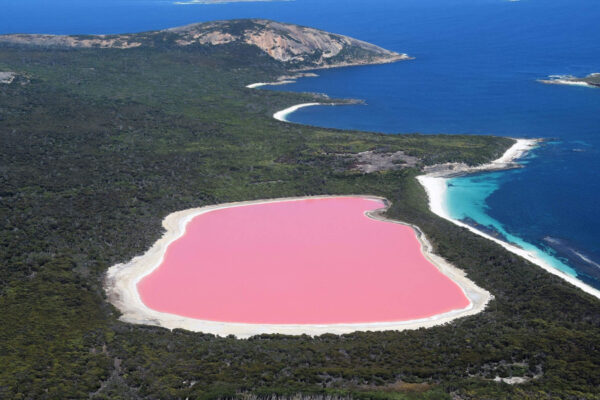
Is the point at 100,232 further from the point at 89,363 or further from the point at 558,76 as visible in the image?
the point at 558,76

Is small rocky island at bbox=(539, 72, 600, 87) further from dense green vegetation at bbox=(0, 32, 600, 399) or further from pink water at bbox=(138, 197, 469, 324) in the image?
pink water at bbox=(138, 197, 469, 324)

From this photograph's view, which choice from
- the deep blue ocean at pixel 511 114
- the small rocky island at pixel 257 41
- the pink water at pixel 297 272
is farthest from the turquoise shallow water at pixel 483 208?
the small rocky island at pixel 257 41

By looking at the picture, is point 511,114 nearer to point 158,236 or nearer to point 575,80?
point 575,80

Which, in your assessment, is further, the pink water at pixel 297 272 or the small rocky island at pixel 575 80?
the small rocky island at pixel 575 80


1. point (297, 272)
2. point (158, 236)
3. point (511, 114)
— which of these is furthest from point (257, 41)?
point (297, 272)

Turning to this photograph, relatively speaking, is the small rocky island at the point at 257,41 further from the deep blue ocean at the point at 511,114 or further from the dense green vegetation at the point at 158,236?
the dense green vegetation at the point at 158,236

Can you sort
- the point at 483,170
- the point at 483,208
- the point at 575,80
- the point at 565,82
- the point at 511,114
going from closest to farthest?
the point at 483,208, the point at 483,170, the point at 511,114, the point at 565,82, the point at 575,80
